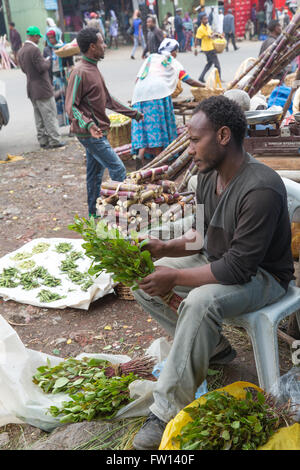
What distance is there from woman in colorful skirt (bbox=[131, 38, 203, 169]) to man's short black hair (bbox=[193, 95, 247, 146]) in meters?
4.40

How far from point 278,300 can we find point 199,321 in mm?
471

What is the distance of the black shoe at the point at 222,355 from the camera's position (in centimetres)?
277

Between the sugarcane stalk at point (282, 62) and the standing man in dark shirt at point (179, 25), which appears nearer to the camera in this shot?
the sugarcane stalk at point (282, 62)

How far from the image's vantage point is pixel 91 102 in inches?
201

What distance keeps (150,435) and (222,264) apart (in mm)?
841

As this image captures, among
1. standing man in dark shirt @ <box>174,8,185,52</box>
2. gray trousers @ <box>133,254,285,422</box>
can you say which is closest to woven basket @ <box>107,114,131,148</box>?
gray trousers @ <box>133,254,285,422</box>

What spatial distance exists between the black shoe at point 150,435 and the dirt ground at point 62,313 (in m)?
0.51

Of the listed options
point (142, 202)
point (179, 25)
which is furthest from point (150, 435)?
point (179, 25)

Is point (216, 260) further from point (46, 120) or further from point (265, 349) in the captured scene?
point (46, 120)

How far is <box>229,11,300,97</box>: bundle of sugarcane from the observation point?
492 centimetres

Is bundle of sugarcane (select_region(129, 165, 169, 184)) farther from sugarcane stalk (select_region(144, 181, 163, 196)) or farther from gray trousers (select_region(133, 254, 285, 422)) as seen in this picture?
gray trousers (select_region(133, 254, 285, 422))

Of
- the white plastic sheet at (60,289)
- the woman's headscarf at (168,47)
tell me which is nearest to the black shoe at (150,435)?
the white plastic sheet at (60,289)

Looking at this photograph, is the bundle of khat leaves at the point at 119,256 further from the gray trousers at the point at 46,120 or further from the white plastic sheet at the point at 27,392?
the gray trousers at the point at 46,120
